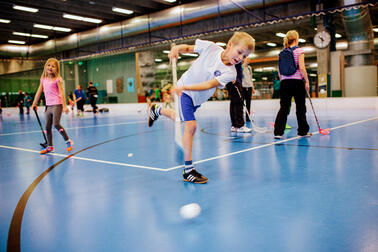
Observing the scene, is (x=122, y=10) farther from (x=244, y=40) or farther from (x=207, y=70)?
(x=244, y=40)

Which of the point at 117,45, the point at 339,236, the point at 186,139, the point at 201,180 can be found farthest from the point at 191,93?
the point at 117,45

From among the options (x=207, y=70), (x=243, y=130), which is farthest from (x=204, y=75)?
(x=243, y=130)

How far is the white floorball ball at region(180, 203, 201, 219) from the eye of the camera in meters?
1.92

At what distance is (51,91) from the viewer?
14.8 feet

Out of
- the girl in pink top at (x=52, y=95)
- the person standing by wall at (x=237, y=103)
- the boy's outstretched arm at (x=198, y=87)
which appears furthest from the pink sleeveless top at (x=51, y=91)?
the person standing by wall at (x=237, y=103)

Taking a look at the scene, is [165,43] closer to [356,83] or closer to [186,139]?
[356,83]

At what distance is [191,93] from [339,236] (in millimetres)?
1656

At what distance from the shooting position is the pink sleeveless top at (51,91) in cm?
452

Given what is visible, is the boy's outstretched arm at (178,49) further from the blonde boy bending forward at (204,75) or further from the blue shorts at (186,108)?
the blue shorts at (186,108)

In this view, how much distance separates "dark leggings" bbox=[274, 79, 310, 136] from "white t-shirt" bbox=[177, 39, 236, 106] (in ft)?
8.35

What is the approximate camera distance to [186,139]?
109 inches

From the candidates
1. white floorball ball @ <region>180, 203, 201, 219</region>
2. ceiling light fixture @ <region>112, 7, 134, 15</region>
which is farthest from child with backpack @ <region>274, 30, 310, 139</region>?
ceiling light fixture @ <region>112, 7, 134, 15</region>

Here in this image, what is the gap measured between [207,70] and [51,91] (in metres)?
2.81

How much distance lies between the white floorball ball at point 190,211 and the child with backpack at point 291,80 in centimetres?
319
